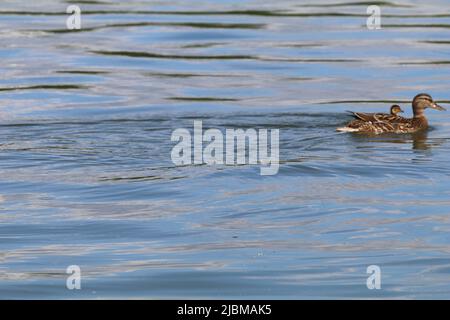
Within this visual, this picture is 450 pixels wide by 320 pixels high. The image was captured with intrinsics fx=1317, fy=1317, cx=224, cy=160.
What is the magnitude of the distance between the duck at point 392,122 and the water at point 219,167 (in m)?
0.26

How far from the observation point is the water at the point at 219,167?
10359mm

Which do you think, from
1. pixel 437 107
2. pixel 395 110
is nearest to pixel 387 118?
pixel 395 110

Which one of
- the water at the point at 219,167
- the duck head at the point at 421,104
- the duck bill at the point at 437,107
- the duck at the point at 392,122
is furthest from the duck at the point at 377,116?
the duck bill at the point at 437,107

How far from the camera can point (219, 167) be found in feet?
45.4

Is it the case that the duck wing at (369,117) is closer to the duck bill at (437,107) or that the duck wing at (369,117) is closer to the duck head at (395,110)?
the duck head at (395,110)

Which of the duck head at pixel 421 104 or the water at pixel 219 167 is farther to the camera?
the duck head at pixel 421 104

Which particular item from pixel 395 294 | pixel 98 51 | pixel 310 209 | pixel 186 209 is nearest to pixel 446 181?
pixel 310 209

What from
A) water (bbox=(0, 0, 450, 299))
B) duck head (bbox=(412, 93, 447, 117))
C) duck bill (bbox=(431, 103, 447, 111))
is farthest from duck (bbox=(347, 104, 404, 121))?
duck bill (bbox=(431, 103, 447, 111))

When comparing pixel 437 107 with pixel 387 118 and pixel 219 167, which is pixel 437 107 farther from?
pixel 219 167

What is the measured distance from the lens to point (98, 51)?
23016 millimetres

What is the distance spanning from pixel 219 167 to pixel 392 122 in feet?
11.5

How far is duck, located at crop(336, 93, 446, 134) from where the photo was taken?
16.1 metres

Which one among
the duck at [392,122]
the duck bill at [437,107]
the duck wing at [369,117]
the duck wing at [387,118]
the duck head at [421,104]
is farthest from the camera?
the duck bill at [437,107]

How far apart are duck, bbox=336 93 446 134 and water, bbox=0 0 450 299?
0.86 ft
